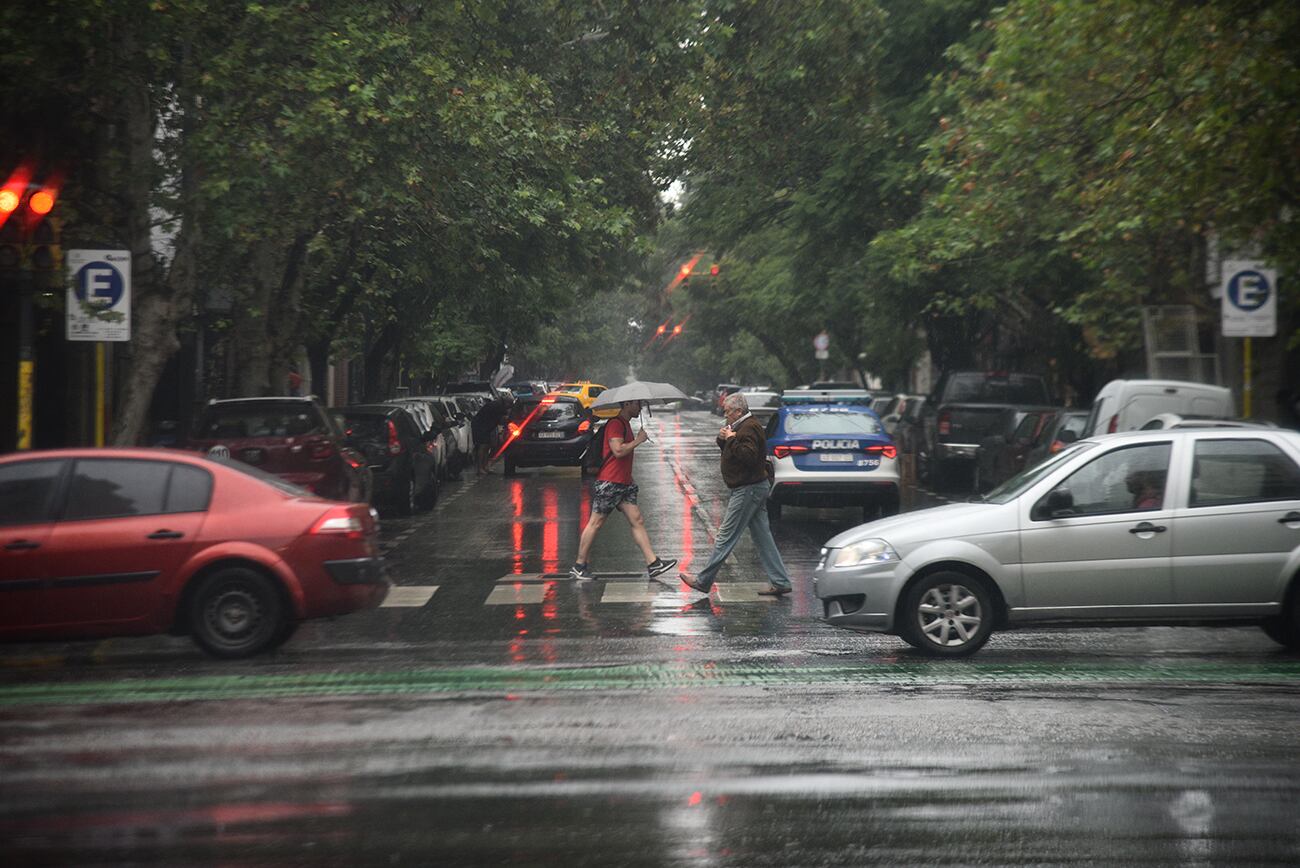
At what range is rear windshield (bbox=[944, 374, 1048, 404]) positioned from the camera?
31781 mm

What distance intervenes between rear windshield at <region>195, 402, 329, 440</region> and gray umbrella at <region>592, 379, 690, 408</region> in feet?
16.5

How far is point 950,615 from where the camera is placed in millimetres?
11555


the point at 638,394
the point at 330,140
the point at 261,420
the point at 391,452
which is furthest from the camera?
the point at 391,452

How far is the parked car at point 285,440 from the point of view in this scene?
20.2 meters

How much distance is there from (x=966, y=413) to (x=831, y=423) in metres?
8.39

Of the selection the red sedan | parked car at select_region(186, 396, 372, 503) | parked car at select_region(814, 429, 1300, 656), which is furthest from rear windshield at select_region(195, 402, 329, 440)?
parked car at select_region(814, 429, 1300, 656)

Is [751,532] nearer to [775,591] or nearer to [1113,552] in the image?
[775,591]

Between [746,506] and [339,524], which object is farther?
[746,506]

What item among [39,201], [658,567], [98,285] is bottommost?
[658,567]

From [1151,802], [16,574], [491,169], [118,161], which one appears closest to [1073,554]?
[1151,802]

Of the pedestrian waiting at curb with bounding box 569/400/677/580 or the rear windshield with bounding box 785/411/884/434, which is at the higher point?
the rear windshield with bounding box 785/411/884/434

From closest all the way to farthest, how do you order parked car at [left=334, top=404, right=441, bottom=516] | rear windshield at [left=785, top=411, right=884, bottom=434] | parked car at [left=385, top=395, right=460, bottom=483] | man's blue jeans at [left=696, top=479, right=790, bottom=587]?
man's blue jeans at [left=696, top=479, right=790, bottom=587]
rear windshield at [left=785, top=411, right=884, bottom=434]
parked car at [left=334, top=404, right=441, bottom=516]
parked car at [left=385, top=395, right=460, bottom=483]

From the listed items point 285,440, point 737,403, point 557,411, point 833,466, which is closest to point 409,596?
point 737,403

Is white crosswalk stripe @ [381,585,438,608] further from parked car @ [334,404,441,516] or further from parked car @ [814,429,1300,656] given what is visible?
parked car @ [334,404,441,516]
